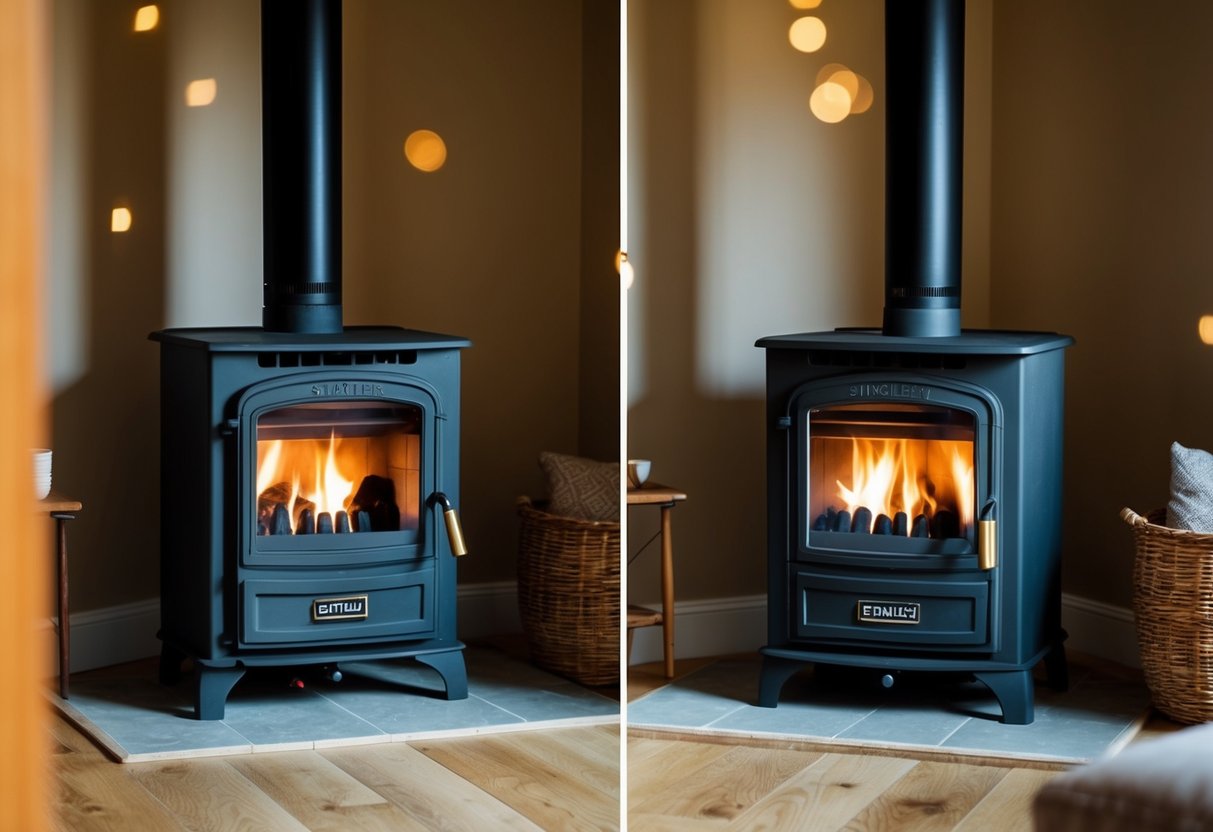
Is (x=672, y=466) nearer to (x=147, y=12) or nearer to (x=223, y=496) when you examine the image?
(x=223, y=496)

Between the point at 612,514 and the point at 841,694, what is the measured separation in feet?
3.25

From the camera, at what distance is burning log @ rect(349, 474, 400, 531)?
1.98m

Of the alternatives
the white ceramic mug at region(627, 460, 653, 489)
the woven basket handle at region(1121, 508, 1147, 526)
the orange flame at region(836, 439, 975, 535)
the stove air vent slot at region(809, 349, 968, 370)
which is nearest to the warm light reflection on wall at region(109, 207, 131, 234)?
the white ceramic mug at region(627, 460, 653, 489)

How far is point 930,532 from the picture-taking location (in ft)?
8.80

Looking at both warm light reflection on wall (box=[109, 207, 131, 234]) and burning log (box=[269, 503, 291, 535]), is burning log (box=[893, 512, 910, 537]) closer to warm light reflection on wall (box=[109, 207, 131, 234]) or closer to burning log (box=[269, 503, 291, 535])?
burning log (box=[269, 503, 291, 535])

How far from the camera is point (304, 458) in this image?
2.01m

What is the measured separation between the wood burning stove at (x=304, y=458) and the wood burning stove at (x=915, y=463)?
90 centimetres

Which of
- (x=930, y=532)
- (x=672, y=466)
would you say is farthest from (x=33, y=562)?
(x=930, y=532)

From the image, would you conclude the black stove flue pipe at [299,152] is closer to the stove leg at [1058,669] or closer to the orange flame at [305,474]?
the orange flame at [305,474]

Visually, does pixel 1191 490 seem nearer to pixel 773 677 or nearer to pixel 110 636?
pixel 773 677

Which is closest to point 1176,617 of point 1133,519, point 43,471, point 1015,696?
point 1133,519

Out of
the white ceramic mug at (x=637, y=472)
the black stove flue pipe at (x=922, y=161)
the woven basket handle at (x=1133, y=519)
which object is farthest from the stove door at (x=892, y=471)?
the white ceramic mug at (x=637, y=472)

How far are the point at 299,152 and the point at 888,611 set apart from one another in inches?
61.0

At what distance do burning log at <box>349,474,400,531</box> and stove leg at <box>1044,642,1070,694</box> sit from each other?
1.56 meters
